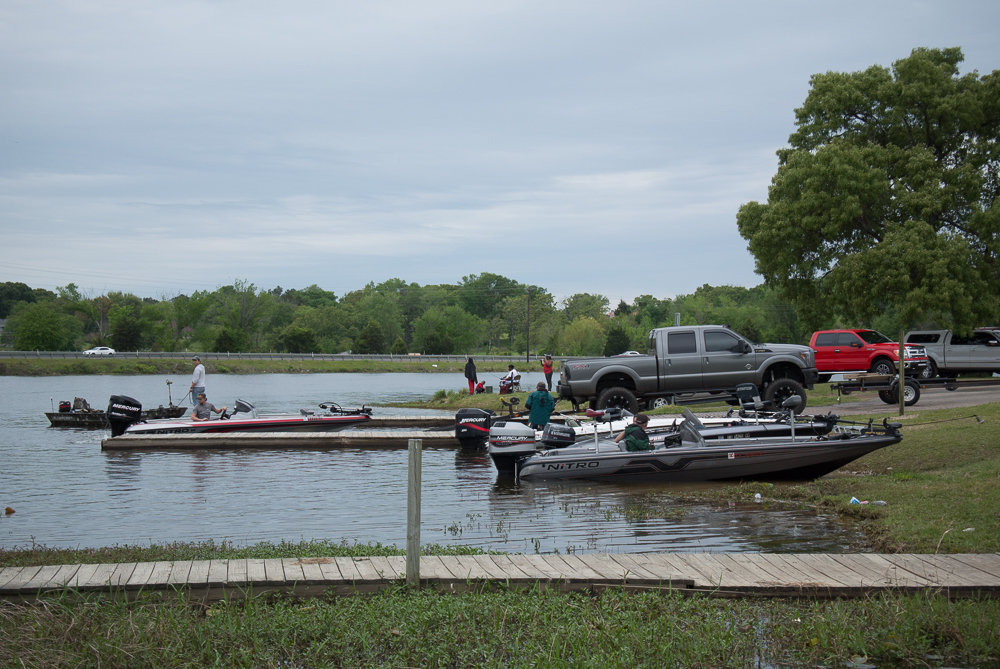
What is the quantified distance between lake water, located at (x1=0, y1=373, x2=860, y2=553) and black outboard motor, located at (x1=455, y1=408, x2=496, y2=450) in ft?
1.80

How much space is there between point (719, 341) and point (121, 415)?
682 inches

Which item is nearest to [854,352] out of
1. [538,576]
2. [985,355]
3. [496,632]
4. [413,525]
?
[985,355]

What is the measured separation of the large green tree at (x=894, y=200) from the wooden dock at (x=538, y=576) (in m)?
24.0

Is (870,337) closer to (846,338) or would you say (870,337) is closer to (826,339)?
(846,338)

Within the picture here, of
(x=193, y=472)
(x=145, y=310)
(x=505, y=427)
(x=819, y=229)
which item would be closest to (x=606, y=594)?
(x=505, y=427)

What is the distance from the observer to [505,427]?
15.8m

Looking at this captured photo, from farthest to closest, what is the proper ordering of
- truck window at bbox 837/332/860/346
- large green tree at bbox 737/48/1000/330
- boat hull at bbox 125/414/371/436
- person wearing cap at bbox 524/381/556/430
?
large green tree at bbox 737/48/1000/330 → truck window at bbox 837/332/860/346 → boat hull at bbox 125/414/371/436 → person wearing cap at bbox 524/381/556/430

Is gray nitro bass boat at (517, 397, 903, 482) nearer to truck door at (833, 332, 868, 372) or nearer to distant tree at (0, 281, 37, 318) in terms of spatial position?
truck door at (833, 332, 868, 372)

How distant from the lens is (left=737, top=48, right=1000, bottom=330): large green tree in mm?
28156

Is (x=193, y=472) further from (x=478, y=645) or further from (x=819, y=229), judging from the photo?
(x=819, y=229)

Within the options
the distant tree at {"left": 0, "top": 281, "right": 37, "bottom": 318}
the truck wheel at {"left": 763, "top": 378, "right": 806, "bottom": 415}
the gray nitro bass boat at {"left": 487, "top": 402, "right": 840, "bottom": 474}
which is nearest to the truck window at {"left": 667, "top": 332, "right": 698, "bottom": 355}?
the truck wheel at {"left": 763, "top": 378, "right": 806, "bottom": 415}

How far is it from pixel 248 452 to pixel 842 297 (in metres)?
23.2

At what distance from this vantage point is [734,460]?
13.4 metres

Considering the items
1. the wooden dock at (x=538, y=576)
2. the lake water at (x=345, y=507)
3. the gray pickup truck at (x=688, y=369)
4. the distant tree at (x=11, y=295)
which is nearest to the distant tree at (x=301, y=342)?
the distant tree at (x=11, y=295)
